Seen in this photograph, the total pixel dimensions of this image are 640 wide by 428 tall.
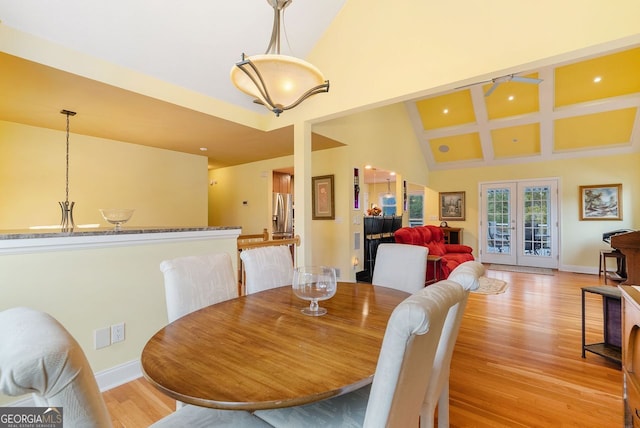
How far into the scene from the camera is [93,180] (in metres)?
4.14

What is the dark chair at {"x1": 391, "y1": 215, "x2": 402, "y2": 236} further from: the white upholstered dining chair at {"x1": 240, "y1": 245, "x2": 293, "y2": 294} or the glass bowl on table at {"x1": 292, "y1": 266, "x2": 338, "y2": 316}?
the glass bowl on table at {"x1": 292, "y1": 266, "x2": 338, "y2": 316}

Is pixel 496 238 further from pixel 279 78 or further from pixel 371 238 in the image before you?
pixel 279 78

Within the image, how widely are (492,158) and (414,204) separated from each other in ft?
11.4

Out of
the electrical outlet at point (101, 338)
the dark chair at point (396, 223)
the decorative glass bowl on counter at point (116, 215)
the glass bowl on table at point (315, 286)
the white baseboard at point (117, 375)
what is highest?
the decorative glass bowl on counter at point (116, 215)

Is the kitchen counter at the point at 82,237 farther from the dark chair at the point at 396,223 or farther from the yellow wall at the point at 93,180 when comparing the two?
the dark chair at the point at 396,223

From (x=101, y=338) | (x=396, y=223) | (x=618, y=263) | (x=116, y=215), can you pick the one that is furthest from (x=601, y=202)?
(x=101, y=338)

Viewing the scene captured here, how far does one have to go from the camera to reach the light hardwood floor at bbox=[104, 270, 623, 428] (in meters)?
1.74

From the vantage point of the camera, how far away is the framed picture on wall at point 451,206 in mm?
7730

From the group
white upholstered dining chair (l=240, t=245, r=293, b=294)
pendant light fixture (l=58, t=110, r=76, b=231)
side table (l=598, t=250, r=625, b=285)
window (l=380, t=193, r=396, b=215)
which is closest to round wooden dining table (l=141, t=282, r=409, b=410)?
white upholstered dining chair (l=240, t=245, r=293, b=294)

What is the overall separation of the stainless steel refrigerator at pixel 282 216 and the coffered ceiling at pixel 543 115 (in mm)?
3739

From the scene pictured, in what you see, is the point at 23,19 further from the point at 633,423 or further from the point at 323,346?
the point at 633,423

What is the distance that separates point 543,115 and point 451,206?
2.86m

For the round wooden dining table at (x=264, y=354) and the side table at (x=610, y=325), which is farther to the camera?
the side table at (x=610, y=325)

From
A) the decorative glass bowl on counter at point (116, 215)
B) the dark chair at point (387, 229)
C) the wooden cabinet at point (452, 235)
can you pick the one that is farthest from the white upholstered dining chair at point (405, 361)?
the wooden cabinet at point (452, 235)
